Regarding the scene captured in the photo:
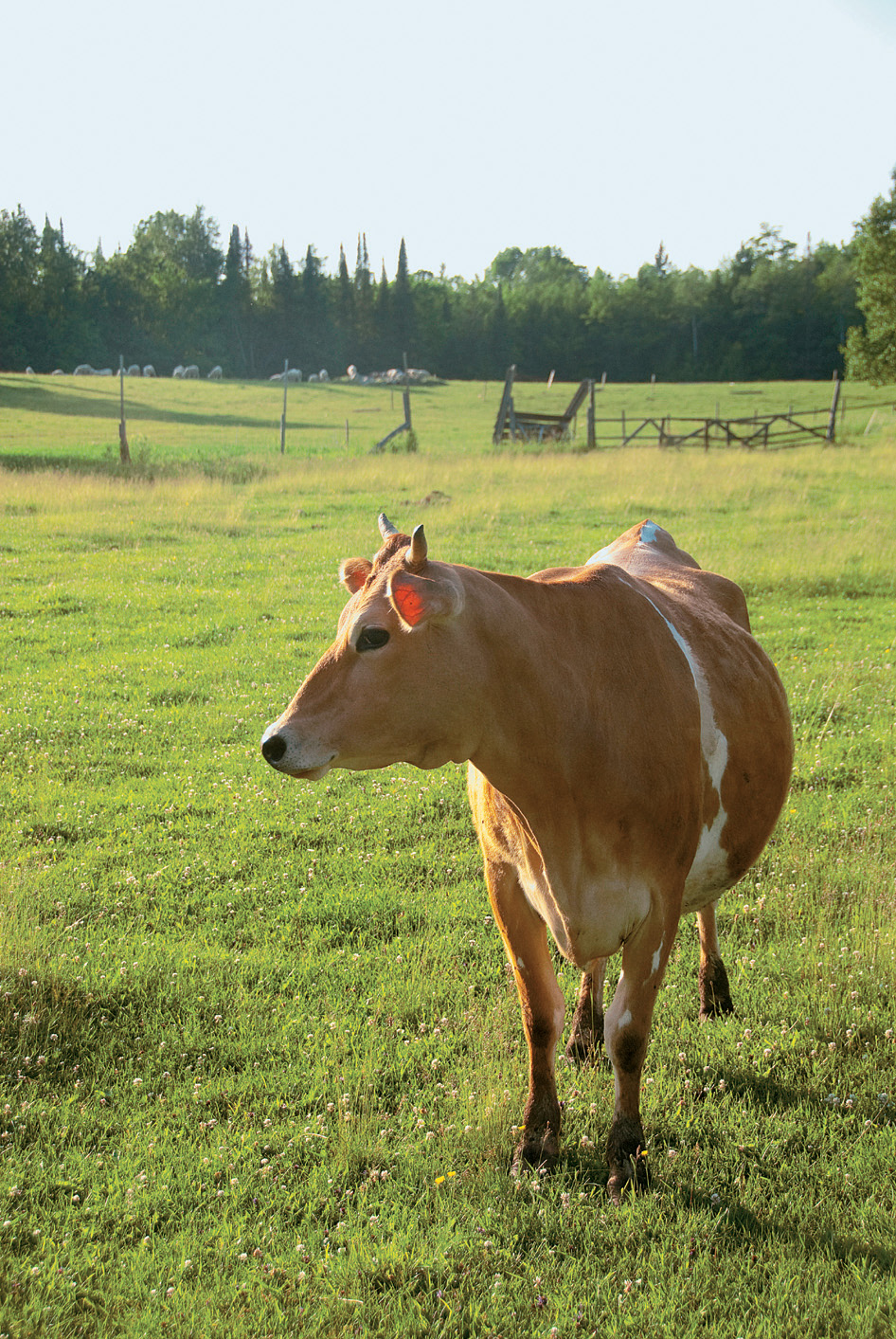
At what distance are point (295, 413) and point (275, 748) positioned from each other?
61801 mm

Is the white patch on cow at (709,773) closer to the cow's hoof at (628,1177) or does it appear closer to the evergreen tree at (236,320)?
the cow's hoof at (628,1177)

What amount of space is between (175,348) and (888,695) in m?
107

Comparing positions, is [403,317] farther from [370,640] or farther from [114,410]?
[370,640]

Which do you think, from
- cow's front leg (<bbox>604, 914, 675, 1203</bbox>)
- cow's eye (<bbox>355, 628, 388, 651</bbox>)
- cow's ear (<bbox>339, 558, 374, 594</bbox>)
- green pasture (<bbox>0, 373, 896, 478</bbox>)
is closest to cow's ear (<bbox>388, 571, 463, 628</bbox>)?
cow's eye (<bbox>355, 628, 388, 651</bbox>)

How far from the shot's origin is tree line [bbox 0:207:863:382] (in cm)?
9875

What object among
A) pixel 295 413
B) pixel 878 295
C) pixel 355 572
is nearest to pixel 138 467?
pixel 355 572

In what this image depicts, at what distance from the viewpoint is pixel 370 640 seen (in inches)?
114

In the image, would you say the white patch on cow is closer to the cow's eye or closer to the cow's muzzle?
the cow's eye

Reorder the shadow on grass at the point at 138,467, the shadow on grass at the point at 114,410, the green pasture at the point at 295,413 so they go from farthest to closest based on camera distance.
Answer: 1. the shadow on grass at the point at 114,410
2. the green pasture at the point at 295,413
3. the shadow on grass at the point at 138,467

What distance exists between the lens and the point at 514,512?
2020 cm

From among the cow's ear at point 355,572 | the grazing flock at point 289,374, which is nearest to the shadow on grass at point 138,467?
the cow's ear at point 355,572

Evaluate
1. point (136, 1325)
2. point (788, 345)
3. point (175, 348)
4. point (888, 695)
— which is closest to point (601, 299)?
point (788, 345)

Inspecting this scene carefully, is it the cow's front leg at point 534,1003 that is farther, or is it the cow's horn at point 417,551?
the cow's front leg at point 534,1003

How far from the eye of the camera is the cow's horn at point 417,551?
2744mm
